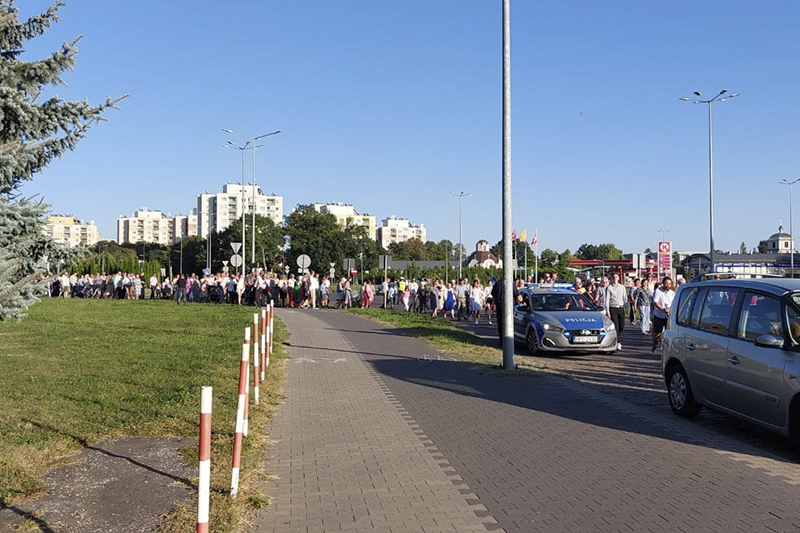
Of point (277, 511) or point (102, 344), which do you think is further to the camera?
point (102, 344)

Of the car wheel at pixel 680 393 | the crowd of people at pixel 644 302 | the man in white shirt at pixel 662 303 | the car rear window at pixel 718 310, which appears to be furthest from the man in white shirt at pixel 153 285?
the car rear window at pixel 718 310

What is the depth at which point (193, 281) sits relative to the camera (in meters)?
44.7

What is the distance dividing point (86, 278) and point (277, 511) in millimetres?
49660

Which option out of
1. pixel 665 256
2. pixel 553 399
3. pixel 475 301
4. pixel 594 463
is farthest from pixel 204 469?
pixel 665 256

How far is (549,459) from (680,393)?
3.13 metres

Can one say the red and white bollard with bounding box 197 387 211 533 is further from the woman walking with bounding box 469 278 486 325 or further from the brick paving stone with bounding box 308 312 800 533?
the woman walking with bounding box 469 278 486 325

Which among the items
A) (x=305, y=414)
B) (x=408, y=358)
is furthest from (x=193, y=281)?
(x=305, y=414)

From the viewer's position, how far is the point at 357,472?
274 inches

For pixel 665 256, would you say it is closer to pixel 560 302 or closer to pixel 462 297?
pixel 462 297

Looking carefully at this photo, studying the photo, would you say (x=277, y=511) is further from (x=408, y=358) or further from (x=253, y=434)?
(x=408, y=358)

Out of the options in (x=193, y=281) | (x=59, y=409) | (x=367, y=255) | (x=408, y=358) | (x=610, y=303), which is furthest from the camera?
(x=367, y=255)

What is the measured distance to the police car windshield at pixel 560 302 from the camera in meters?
Result: 18.9

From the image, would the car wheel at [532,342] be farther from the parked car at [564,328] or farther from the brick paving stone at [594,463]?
the brick paving stone at [594,463]

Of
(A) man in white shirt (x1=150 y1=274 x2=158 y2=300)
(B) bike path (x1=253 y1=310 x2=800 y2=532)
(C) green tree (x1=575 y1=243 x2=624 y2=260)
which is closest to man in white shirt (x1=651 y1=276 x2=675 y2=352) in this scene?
(B) bike path (x1=253 y1=310 x2=800 y2=532)
